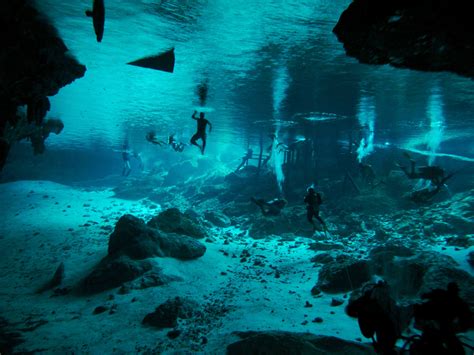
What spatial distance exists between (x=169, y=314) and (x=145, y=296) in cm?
159

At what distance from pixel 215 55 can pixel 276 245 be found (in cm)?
904

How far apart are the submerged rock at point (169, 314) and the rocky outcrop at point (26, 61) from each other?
4.98 metres

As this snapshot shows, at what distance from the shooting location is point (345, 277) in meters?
7.42

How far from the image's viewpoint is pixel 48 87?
9.06 m

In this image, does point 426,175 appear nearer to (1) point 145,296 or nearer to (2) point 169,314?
(2) point 169,314

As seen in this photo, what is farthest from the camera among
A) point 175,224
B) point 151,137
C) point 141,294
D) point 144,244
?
point 175,224

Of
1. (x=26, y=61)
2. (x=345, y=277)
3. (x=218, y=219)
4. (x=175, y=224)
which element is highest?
(x=26, y=61)

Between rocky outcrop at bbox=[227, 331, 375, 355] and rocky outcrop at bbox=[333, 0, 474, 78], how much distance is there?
194 inches

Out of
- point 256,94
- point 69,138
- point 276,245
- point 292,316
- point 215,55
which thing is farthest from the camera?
point 69,138

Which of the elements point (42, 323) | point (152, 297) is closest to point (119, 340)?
point (152, 297)

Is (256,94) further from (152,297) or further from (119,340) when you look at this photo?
(119,340)

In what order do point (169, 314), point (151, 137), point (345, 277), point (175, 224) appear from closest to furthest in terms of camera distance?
point (169, 314)
point (345, 277)
point (151, 137)
point (175, 224)

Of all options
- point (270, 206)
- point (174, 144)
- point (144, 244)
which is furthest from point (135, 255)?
point (174, 144)

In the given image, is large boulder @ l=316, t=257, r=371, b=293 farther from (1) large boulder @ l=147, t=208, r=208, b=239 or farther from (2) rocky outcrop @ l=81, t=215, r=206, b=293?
(1) large boulder @ l=147, t=208, r=208, b=239
